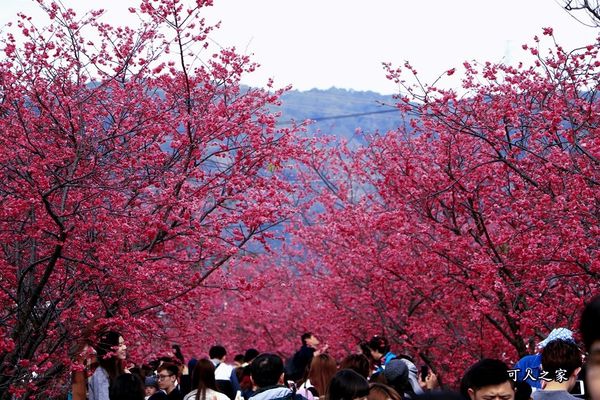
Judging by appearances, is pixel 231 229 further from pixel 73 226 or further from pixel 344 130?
pixel 344 130

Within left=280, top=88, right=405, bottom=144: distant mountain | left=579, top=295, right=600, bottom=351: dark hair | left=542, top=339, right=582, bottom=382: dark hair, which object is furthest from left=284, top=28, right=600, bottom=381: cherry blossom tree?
left=280, top=88, right=405, bottom=144: distant mountain

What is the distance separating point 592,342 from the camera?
2.28 m

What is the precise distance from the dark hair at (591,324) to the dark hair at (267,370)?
5.66 meters

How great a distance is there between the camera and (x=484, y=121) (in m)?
12.2

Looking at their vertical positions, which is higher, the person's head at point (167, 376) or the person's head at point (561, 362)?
the person's head at point (561, 362)

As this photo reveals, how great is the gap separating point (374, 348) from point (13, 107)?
4843mm

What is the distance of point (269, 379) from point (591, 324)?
5.77 m

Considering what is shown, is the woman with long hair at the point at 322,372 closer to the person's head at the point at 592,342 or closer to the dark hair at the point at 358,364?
the dark hair at the point at 358,364

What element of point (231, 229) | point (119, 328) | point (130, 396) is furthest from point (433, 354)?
point (130, 396)

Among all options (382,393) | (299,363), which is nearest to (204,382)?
(382,393)

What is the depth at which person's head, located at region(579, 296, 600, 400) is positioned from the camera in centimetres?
223

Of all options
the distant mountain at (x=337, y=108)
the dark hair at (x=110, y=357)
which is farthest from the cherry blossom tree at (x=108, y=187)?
the distant mountain at (x=337, y=108)

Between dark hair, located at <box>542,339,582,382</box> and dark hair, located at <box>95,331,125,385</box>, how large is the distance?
11.8 ft

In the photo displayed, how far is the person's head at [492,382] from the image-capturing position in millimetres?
5938
